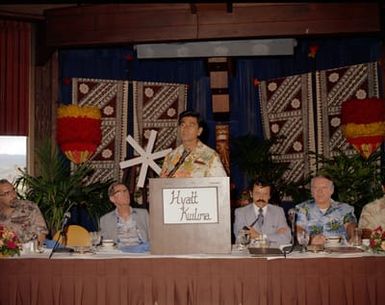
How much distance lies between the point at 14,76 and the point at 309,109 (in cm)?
362

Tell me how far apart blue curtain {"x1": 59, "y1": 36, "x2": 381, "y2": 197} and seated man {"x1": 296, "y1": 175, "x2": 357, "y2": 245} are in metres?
3.13

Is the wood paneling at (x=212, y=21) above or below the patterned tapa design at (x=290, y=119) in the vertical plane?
above

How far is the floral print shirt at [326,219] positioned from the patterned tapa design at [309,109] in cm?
270

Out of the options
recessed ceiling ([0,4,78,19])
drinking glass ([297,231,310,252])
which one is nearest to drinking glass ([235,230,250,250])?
drinking glass ([297,231,310,252])

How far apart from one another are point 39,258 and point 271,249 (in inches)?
48.7

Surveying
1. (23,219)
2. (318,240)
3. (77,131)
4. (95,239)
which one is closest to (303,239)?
(318,240)

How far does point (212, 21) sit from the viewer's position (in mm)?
5562

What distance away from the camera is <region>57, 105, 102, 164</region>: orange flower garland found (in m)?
6.35

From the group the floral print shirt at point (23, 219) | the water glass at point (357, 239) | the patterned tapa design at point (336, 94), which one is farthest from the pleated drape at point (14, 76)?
the water glass at point (357, 239)

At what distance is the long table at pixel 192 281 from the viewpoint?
282 cm

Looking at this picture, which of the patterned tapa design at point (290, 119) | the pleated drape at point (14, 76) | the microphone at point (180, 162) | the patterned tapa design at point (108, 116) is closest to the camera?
the microphone at point (180, 162)

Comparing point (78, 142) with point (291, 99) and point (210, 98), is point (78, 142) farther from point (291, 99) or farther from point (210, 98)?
point (291, 99)

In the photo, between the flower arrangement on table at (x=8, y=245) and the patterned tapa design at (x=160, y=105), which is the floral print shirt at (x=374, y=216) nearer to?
the flower arrangement on table at (x=8, y=245)

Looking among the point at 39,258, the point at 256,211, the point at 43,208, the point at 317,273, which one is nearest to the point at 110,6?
the point at 43,208
